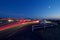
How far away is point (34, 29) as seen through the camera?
22.2 metres

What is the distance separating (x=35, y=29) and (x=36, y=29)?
22 centimetres

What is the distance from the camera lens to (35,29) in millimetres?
22312

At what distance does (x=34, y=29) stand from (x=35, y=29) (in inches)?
7.8

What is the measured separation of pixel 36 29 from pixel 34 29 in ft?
1.37

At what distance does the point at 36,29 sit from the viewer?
22.5 m

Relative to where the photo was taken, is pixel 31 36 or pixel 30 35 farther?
pixel 30 35
